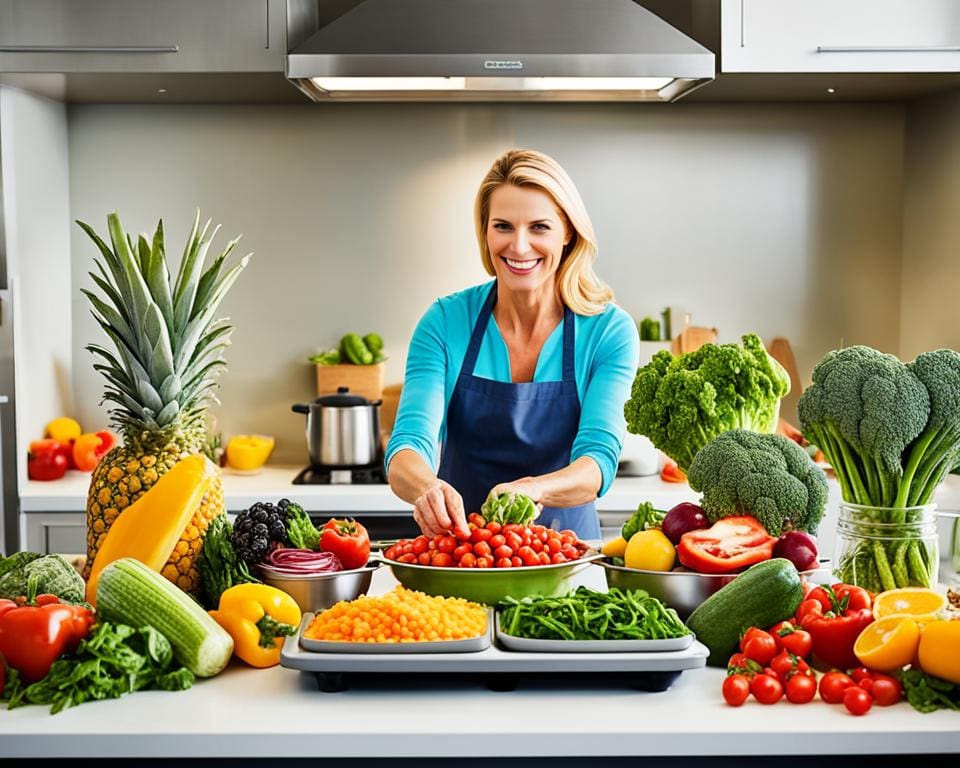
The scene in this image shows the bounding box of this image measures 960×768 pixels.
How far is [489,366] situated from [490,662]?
123 cm

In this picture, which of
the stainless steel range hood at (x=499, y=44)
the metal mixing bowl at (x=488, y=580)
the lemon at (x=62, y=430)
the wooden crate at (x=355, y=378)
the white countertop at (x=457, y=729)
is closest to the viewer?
the white countertop at (x=457, y=729)

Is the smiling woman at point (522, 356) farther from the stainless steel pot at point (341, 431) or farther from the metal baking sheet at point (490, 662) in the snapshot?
the metal baking sheet at point (490, 662)

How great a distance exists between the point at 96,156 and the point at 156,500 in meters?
2.41

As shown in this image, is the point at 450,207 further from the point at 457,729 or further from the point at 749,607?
the point at 457,729

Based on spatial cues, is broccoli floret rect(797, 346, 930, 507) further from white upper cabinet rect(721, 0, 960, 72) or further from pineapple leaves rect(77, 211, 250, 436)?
white upper cabinet rect(721, 0, 960, 72)

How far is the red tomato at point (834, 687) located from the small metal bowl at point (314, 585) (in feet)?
2.54

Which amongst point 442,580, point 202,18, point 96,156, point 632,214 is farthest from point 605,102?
point 442,580

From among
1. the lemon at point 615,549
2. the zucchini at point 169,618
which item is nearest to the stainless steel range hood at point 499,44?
the lemon at point 615,549

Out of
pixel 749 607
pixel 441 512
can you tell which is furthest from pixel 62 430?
pixel 749 607

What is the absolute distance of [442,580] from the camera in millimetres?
1777

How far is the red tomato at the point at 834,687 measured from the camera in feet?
4.94

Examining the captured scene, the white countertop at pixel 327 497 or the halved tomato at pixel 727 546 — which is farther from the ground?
the halved tomato at pixel 727 546

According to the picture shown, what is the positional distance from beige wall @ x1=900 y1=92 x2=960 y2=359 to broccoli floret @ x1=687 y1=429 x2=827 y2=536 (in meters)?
2.01

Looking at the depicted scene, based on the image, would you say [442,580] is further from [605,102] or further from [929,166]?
[929,166]
